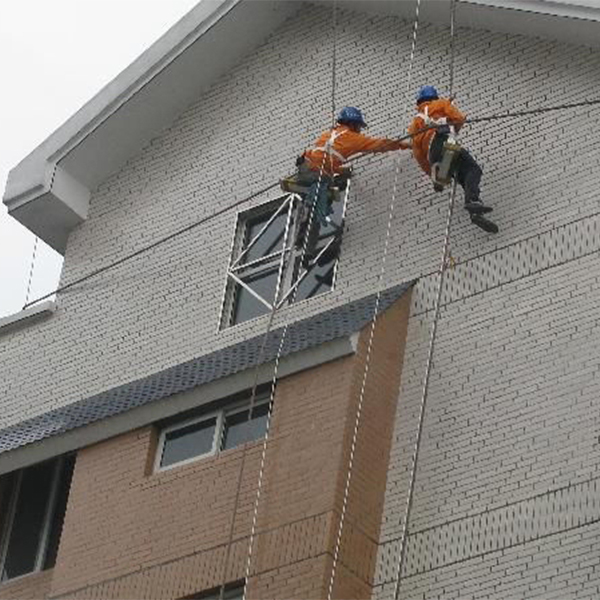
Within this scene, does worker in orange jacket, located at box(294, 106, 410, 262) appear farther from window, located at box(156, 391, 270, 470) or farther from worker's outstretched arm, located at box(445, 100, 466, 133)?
window, located at box(156, 391, 270, 470)

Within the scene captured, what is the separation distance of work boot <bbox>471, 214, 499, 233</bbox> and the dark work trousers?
7.1 inches

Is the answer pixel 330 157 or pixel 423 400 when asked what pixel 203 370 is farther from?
pixel 330 157

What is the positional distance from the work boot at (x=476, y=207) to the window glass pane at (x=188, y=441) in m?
3.14

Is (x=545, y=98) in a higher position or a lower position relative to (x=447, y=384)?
higher

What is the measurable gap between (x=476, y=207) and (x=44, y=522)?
5.40 meters

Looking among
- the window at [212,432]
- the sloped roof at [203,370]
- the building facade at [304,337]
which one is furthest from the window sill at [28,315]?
the window at [212,432]

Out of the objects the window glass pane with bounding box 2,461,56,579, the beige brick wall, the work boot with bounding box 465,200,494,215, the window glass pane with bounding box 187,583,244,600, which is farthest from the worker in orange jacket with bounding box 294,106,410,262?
the window glass pane with bounding box 187,583,244,600

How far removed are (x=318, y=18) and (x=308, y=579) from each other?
7.81 metres

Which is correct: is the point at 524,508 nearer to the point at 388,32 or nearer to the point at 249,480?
the point at 249,480

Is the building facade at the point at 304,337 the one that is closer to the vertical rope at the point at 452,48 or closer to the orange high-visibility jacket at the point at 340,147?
the vertical rope at the point at 452,48

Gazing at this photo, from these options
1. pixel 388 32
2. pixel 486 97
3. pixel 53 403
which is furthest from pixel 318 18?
pixel 53 403

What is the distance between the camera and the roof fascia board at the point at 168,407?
72.3ft

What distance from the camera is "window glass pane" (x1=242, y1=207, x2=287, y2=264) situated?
24.9m

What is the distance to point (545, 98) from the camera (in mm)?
23531
